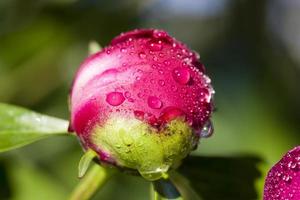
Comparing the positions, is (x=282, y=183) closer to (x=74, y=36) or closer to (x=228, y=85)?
(x=74, y=36)

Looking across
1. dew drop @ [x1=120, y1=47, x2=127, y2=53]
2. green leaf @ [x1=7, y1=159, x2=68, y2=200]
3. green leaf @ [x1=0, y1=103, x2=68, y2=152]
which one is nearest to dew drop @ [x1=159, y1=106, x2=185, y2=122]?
dew drop @ [x1=120, y1=47, x2=127, y2=53]

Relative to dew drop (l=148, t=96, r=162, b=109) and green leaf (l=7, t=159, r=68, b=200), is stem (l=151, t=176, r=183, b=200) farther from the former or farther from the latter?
green leaf (l=7, t=159, r=68, b=200)

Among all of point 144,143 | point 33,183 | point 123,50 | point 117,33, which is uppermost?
point 123,50

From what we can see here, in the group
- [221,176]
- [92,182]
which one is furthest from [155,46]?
[221,176]

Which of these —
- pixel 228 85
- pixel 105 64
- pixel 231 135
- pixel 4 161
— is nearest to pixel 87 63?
pixel 105 64

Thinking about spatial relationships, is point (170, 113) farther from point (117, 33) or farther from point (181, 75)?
point (117, 33)

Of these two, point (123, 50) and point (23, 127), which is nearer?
point (123, 50)

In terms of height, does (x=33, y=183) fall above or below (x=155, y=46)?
below

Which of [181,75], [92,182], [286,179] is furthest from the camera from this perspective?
[92,182]
